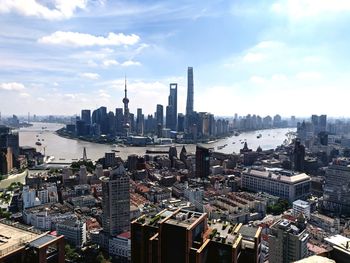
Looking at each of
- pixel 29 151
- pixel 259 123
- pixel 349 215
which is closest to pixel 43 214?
pixel 349 215

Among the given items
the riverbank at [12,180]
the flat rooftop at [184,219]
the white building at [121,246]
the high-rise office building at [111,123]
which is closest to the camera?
the flat rooftop at [184,219]

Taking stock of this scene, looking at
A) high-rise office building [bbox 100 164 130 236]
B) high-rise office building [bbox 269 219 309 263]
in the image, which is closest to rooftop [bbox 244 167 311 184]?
high-rise office building [bbox 269 219 309 263]

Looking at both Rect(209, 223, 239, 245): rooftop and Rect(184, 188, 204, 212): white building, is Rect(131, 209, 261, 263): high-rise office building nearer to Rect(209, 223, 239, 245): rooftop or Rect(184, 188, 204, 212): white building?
Rect(209, 223, 239, 245): rooftop

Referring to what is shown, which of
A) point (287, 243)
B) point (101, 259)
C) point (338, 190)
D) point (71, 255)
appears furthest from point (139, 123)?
point (287, 243)

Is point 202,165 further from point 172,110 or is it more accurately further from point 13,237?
point 172,110

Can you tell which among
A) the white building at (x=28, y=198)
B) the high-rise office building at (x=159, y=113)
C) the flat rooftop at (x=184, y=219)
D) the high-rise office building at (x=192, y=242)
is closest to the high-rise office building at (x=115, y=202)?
the white building at (x=28, y=198)

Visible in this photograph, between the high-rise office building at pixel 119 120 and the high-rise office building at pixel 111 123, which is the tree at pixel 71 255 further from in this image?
the high-rise office building at pixel 119 120
